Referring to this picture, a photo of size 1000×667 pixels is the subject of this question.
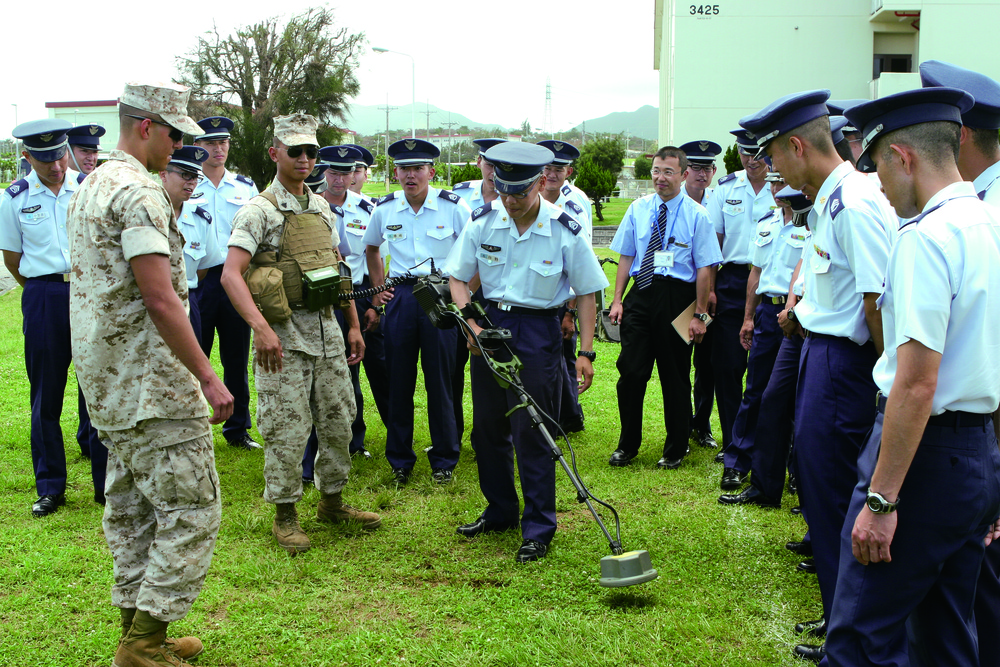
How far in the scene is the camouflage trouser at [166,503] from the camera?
10.00 feet

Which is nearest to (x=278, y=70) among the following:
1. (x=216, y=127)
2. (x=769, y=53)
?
(x=769, y=53)

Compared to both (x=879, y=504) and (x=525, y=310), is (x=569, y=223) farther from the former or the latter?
(x=879, y=504)

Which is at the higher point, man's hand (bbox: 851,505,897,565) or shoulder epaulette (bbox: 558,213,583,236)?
shoulder epaulette (bbox: 558,213,583,236)

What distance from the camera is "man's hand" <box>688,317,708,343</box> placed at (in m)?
5.92

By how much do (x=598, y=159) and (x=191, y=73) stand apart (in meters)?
23.7

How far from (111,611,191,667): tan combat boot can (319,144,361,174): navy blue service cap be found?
4378 mm

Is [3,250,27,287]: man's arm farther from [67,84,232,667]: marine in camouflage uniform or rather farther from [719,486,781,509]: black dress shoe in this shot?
[719,486,781,509]: black dress shoe

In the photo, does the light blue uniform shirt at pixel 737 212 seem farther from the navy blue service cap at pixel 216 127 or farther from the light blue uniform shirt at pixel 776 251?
the navy blue service cap at pixel 216 127

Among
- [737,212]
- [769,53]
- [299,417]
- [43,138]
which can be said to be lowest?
[299,417]

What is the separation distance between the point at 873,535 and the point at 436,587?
2.37 metres

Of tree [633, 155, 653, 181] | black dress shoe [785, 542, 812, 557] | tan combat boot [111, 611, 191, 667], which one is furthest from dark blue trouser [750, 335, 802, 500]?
tree [633, 155, 653, 181]

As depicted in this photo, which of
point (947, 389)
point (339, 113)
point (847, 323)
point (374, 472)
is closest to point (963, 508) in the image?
point (947, 389)

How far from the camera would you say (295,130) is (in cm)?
433

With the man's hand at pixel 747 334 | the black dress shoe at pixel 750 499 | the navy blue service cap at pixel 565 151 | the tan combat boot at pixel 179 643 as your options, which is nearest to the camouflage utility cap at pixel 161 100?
the tan combat boot at pixel 179 643
